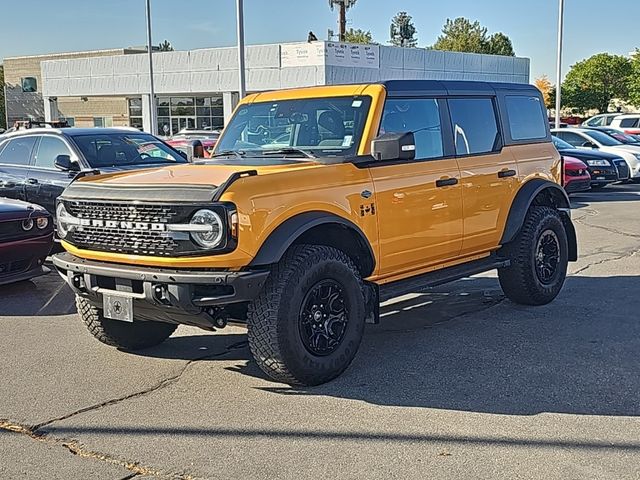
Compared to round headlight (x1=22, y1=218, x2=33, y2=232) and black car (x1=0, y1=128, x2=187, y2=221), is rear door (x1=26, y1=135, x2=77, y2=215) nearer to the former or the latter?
black car (x1=0, y1=128, x2=187, y2=221)

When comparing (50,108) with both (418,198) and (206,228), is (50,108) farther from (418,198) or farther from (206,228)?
(206,228)

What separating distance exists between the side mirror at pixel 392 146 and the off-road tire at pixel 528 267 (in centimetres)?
201

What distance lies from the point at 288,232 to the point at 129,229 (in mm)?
1045

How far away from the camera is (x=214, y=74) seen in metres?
42.1

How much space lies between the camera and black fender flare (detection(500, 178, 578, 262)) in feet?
23.7

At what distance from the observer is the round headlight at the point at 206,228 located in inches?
192

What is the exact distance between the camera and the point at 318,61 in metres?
37.3

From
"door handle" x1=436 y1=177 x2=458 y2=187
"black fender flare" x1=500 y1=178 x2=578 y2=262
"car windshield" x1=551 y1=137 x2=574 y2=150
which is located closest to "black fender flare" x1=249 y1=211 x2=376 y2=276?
"door handle" x1=436 y1=177 x2=458 y2=187

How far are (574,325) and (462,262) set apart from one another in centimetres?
110

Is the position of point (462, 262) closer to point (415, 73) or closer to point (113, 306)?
point (113, 306)

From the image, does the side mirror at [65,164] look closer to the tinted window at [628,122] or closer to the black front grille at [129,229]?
the black front grille at [129,229]

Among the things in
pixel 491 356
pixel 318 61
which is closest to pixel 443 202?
pixel 491 356

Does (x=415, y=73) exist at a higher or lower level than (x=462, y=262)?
higher

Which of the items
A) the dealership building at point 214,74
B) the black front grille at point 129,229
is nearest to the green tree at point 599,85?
the dealership building at point 214,74
